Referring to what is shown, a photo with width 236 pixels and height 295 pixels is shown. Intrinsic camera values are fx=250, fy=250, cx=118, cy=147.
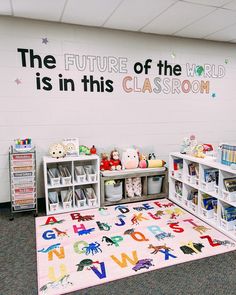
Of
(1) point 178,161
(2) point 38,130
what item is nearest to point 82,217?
(2) point 38,130

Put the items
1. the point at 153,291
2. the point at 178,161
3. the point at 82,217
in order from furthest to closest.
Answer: the point at 178,161 < the point at 82,217 < the point at 153,291

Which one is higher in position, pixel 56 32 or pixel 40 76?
pixel 56 32

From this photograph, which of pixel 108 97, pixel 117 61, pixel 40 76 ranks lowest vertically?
pixel 108 97

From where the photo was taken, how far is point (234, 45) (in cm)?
417

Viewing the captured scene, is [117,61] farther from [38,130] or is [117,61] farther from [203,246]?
[203,246]

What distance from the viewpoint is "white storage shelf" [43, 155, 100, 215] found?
10.3 ft

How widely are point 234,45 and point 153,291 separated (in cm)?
400

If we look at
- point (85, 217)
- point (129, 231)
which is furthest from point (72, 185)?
point (129, 231)

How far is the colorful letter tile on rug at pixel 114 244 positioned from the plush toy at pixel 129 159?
0.61 metres

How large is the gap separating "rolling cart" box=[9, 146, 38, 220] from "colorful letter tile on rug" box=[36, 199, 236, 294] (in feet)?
0.86

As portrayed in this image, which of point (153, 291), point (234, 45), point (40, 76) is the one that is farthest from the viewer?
point (234, 45)

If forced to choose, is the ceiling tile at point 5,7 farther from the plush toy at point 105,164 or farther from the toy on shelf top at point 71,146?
the plush toy at point 105,164

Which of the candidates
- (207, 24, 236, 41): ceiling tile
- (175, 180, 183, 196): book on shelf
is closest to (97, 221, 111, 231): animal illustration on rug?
(175, 180, 183, 196): book on shelf

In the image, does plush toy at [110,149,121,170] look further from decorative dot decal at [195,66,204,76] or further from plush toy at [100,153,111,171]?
decorative dot decal at [195,66,204,76]
